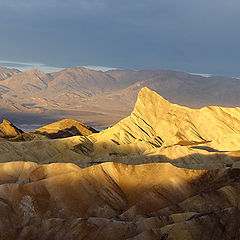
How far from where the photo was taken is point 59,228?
121ft

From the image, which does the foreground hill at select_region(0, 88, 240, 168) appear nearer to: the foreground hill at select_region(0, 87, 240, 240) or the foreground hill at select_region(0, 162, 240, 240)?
the foreground hill at select_region(0, 87, 240, 240)

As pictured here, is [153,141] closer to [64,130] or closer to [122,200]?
[64,130]

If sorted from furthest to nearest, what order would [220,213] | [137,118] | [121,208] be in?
[137,118] < [121,208] < [220,213]

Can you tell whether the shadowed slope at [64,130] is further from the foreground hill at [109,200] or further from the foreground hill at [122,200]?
the foreground hill at [109,200]

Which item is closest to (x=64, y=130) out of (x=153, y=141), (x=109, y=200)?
(x=153, y=141)

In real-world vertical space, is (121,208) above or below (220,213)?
below

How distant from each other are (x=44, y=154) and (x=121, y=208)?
62.0 meters

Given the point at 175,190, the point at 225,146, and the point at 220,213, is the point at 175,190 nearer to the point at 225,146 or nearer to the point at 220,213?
the point at 220,213

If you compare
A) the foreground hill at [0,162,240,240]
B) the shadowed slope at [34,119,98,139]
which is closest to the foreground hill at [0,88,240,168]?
the foreground hill at [0,162,240,240]

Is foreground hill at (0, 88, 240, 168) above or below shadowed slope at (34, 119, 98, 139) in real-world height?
above

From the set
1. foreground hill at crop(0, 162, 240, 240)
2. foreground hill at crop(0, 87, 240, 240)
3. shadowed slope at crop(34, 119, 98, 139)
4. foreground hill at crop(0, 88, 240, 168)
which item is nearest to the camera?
foreground hill at crop(0, 87, 240, 240)

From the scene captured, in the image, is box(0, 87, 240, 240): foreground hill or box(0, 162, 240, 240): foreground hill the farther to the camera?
box(0, 162, 240, 240): foreground hill

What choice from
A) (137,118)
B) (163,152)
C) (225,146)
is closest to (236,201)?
(163,152)

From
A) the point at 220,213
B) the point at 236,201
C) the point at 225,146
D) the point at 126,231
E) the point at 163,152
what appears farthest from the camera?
the point at 225,146
